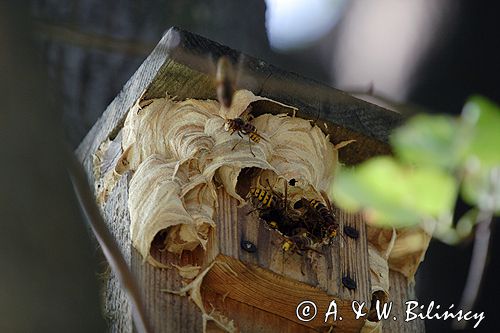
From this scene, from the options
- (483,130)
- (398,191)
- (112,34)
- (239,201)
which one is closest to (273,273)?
(239,201)

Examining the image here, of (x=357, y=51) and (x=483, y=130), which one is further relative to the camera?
(x=357, y=51)

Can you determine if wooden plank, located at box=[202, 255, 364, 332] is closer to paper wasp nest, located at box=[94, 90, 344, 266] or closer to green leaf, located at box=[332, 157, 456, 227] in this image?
paper wasp nest, located at box=[94, 90, 344, 266]

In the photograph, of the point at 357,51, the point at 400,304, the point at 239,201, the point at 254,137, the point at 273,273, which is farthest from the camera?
the point at 357,51

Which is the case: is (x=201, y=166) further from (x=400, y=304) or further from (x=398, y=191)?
(x=398, y=191)

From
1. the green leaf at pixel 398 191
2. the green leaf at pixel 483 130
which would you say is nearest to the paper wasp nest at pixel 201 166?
→ the green leaf at pixel 398 191

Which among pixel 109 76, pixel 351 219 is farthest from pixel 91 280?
pixel 109 76

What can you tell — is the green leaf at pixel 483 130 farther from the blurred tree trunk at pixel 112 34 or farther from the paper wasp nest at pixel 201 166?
the blurred tree trunk at pixel 112 34

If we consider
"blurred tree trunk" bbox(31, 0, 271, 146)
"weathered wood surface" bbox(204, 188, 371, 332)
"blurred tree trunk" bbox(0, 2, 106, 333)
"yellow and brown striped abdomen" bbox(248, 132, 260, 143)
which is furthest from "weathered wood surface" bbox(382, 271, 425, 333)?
"blurred tree trunk" bbox(31, 0, 271, 146)
